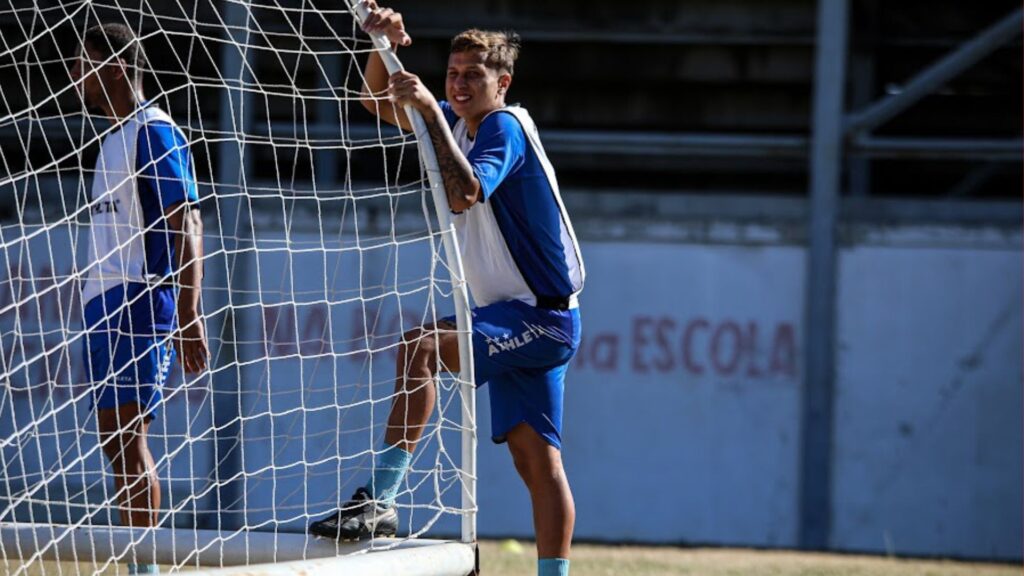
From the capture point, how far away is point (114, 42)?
4883mm

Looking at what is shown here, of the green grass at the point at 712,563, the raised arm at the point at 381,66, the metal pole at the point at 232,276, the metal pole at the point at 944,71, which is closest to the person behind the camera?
the raised arm at the point at 381,66

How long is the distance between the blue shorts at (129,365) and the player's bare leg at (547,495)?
1241 mm

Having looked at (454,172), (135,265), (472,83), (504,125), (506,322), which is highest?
(472,83)

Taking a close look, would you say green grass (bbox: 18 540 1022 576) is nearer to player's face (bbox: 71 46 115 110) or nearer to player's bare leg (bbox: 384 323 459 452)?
player's bare leg (bbox: 384 323 459 452)

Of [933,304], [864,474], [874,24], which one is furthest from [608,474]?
[874,24]

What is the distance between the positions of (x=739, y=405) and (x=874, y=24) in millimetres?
3280

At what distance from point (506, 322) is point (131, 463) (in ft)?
4.54

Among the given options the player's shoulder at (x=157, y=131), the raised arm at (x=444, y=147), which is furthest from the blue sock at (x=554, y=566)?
the player's shoulder at (x=157, y=131)

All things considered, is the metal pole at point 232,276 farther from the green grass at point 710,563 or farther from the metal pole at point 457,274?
A: the metal pole at point 457,274

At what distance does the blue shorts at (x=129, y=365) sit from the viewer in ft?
16.0

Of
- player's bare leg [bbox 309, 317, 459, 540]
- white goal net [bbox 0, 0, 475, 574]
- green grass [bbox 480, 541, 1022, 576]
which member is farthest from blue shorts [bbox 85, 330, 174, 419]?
white goal net [bbox 0, 0, 475, 574]

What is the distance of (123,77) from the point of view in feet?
16.2

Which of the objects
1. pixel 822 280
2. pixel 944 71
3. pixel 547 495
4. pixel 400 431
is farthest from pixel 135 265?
pixel 944 71

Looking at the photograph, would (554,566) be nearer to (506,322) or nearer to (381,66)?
(506,322)
